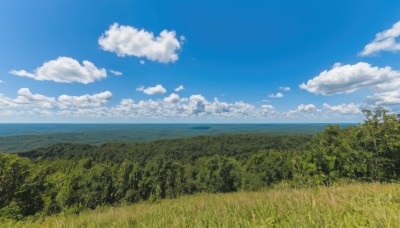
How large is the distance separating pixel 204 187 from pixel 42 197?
18841mm

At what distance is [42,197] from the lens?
18.1 metres

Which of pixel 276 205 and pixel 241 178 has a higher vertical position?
pixel 276 205

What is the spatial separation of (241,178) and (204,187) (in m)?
5.71

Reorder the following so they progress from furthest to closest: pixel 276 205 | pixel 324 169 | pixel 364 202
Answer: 1. pixel 324 169
2. pixel 276 205
3. pixel 364 202

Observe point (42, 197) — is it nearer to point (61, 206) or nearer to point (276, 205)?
point (61, 206)

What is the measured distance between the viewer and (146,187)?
24.1m

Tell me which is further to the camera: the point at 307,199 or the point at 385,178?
the point at 385,178

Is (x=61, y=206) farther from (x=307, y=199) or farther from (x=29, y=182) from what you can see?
(x=307, y=199)

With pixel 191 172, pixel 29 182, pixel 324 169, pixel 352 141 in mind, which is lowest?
pixel 191 172

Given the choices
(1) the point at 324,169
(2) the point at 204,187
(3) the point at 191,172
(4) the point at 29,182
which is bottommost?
(2) the point at 204,187

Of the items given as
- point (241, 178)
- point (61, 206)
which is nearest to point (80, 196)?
point (61, 206)

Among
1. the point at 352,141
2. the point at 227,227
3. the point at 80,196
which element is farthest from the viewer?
the point at 80,196

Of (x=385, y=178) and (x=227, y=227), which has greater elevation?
(x=227, y=227)

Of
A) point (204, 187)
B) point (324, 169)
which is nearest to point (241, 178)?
point (204, 187)
